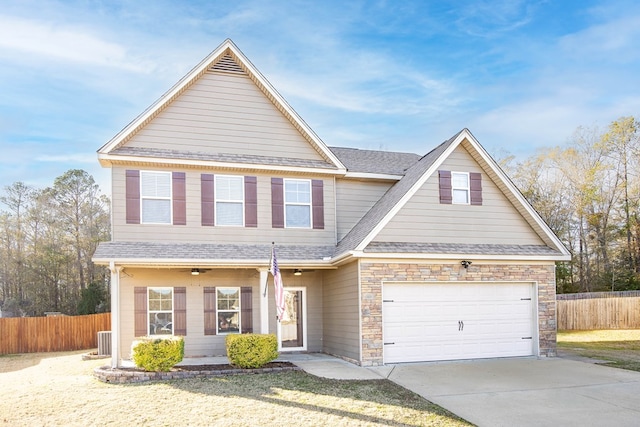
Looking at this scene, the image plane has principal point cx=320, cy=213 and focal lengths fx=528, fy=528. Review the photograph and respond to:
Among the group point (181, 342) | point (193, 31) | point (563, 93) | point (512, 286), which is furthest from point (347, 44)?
point (563, 93)

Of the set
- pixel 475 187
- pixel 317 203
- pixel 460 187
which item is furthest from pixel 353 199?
pixel 475 187

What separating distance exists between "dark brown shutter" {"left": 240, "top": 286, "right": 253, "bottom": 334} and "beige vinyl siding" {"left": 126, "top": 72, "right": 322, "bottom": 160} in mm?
3943

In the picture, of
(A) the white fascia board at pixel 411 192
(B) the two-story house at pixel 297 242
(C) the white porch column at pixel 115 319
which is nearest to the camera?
(C) the white porch column at pixel 115 319

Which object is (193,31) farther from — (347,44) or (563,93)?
(563,93)

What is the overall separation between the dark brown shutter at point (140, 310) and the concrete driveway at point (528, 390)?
6.46m

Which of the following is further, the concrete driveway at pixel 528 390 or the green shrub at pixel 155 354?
the green shrub at pixel 155 354

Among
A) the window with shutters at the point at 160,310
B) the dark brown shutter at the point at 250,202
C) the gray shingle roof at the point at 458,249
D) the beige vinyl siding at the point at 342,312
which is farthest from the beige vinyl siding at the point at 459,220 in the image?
the window with shutters at the point at 160,310

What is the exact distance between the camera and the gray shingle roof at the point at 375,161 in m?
16.5

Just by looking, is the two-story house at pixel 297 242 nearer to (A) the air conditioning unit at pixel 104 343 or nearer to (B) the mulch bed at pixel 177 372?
(B) the mulch bed at pixel 177 372

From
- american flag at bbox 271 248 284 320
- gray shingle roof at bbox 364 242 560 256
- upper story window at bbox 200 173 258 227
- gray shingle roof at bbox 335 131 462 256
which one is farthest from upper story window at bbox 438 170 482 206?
upper story window at bbox 200 173 258 227

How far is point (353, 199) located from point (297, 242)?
7.76 feet

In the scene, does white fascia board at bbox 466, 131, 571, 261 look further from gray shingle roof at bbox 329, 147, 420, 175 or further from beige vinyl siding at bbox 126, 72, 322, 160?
beige vinyl siding at bbox 126, 72, 322, 160

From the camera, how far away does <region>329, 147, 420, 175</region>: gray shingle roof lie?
16453mm

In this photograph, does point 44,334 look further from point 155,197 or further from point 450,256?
point 450,256
